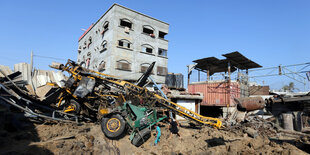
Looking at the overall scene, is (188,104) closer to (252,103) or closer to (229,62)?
(229,62)

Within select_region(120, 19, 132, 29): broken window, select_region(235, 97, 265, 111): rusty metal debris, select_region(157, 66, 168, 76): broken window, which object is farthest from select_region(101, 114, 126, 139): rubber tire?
select_region(120, 19, 132, 29): broken window

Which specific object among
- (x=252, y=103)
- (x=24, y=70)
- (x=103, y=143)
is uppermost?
(x=24, y=70)

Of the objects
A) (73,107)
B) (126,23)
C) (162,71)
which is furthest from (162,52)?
(73,107)

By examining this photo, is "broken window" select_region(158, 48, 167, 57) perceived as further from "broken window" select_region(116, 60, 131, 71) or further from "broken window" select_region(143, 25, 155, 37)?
"broken window" select_region(116, 60, 131, 71)

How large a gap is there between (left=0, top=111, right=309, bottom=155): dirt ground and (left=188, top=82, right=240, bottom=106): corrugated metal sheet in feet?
23.8

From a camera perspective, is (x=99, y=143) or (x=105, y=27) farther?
(x=105, y=27)

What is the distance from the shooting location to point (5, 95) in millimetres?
6707

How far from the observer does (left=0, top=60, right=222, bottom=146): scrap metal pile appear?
7496 millimetres

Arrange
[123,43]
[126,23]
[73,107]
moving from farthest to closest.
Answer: [126,23] → [123,43] → [73,107]

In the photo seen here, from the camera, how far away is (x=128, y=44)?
2264 cm

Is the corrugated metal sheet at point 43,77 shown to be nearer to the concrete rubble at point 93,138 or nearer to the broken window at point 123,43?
the concrete rubble at point 93,138

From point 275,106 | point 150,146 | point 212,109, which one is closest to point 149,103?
point 150,146

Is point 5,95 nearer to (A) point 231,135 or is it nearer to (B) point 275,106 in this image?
(A) point 231,135

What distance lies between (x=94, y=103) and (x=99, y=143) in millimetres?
2573
